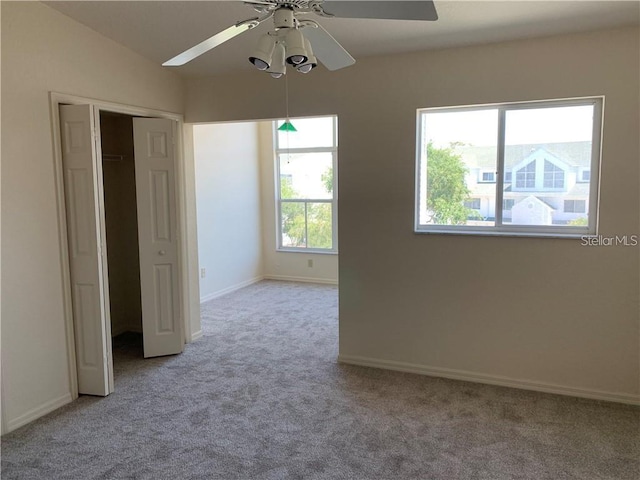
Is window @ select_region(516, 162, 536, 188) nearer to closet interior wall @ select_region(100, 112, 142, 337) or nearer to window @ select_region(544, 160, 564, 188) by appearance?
window @ select_region(544, 160, 564, 188)

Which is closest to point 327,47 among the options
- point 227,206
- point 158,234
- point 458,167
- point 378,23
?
point 378,23

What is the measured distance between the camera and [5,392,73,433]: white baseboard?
9.43 feet

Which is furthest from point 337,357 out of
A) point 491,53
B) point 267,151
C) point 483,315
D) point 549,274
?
point 267,151

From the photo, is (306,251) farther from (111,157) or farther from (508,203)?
(508,203)

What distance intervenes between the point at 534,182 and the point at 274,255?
4.51 meters

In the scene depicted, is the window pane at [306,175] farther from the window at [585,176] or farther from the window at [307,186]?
the window at [585,176]

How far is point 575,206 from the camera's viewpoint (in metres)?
3.27

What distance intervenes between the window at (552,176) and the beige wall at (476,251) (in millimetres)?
308

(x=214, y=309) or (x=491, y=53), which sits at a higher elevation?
(x=491, y=53)

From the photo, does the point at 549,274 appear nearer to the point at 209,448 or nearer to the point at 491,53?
the point at 491,53

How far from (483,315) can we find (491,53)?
1.89 m

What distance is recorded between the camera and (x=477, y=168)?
3541mm

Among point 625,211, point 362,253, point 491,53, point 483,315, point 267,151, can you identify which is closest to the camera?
point 625,211

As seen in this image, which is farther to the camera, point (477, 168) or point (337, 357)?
point (337, 357)
